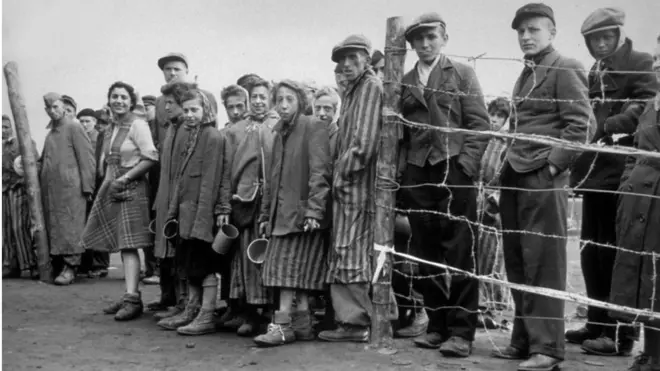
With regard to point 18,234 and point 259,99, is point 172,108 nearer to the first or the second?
point 259,99

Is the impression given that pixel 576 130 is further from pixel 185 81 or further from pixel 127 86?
pixel 127 86

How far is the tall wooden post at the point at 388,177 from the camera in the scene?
4617 mm

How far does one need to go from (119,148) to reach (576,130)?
3.72m

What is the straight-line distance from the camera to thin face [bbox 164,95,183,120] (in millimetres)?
5652

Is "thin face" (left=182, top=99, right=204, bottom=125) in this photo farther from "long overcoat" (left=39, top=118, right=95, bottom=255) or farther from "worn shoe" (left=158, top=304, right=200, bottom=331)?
"long overcoat" (left=39, top=118, right=95, bottom=255)

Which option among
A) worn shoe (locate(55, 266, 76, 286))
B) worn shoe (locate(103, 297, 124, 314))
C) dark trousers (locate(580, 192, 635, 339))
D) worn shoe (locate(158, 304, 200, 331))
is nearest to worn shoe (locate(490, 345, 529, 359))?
dark trousers (locate(580, 192, 635, 339))

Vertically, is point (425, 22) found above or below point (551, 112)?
above

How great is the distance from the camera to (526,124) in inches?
166

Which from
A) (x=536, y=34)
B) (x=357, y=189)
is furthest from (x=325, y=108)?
(x=536, y=34)

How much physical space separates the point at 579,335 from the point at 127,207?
366 centimetres

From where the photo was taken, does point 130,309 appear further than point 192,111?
Yes

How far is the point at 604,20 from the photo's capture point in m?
4.70

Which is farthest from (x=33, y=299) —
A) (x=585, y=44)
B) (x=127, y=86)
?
(x=585, y=44)

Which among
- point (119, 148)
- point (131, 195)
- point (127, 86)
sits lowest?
point (131, 195)
